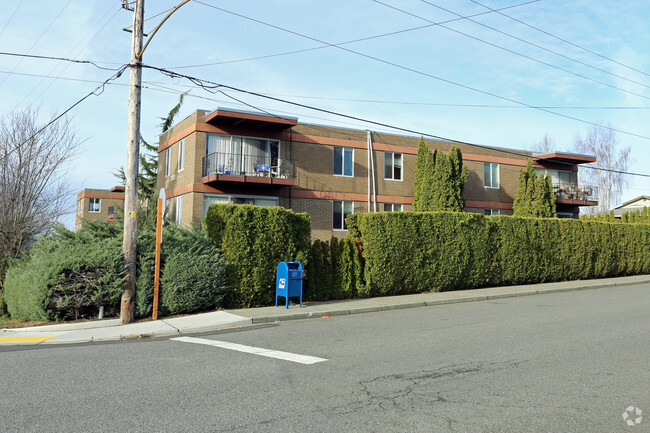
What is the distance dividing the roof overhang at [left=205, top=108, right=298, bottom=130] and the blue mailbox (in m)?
10.5

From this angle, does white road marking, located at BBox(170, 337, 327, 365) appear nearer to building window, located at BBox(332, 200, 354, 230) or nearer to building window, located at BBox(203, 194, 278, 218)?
building window, located at BBox(203, 194, 278, 218)

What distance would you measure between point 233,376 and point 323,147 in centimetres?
1944

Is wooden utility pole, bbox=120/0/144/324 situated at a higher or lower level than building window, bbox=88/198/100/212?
lower

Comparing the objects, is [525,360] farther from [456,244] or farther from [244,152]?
[244,152]

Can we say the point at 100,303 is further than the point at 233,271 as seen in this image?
No

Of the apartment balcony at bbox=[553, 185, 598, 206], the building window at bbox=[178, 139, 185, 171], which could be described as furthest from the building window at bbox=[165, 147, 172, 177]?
the apartment balcony at bbox=[553, 185, 598, 206]

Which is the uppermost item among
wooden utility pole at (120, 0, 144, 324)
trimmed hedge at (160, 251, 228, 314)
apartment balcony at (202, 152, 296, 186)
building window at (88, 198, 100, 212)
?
building window at (88, 198, 100, 212)

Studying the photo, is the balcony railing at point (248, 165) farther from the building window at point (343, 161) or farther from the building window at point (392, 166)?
the building window at point (392, 166)

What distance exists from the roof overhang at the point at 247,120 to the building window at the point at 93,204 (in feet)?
140

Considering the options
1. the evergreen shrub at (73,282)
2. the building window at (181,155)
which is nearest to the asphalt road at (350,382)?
the evergreen shrub at (73,282)

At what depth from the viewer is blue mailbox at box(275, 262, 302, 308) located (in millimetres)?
12836

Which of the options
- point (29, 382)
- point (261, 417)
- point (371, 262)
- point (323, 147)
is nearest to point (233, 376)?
point (261, 417)

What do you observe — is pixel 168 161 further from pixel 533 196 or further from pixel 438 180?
pixel 533 196

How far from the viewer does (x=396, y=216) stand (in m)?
16.3
